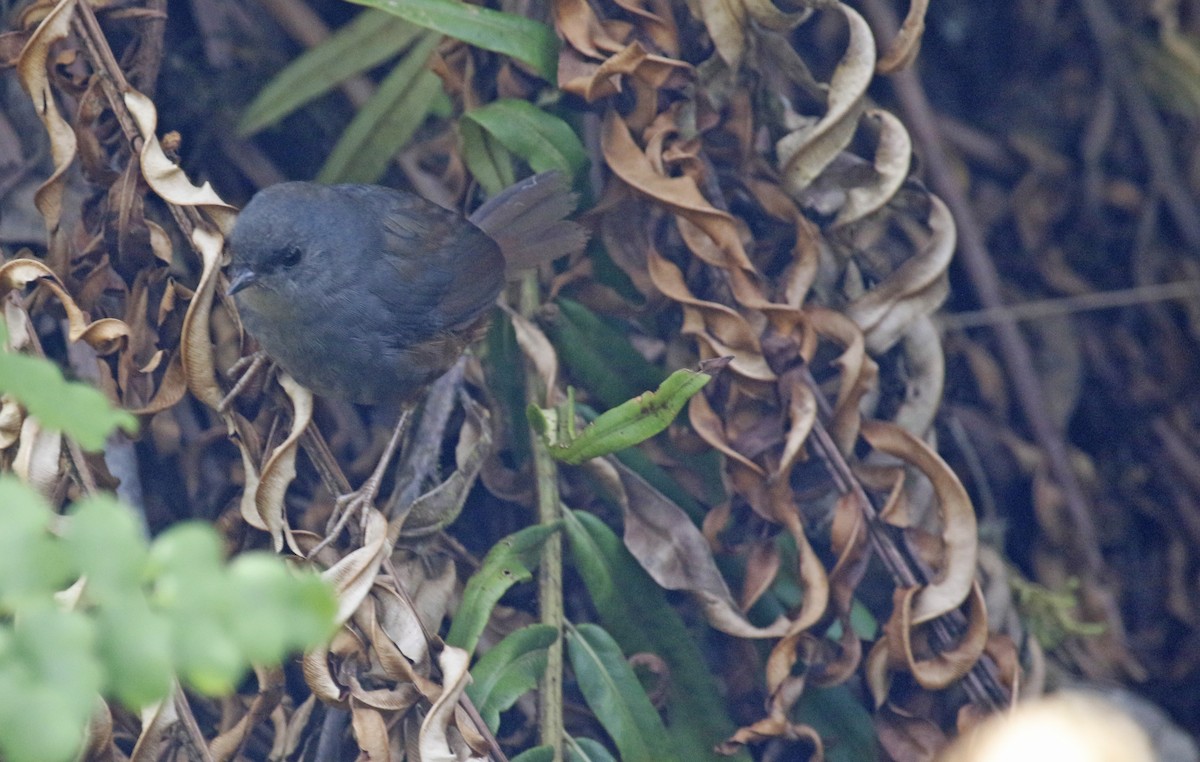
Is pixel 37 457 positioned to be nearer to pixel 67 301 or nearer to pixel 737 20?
pixel 67 301

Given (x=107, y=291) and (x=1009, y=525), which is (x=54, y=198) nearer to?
(x=107, y=291)

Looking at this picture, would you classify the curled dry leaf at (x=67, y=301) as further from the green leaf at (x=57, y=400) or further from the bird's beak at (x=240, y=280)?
the green leaf at (x=57, y=400)

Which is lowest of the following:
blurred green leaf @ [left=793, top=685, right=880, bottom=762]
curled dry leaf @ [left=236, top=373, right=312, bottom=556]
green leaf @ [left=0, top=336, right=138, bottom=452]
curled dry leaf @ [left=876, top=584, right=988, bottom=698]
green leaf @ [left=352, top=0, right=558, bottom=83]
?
blurred green leaf @ [left=793, top=685, right=880, bottom=762]

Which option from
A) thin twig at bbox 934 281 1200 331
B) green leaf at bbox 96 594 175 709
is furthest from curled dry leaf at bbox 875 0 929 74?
green leaf at bbox 96 594 175 709

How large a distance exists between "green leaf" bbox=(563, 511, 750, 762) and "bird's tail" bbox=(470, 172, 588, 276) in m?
0.71

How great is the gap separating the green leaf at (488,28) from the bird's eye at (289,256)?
0.60m

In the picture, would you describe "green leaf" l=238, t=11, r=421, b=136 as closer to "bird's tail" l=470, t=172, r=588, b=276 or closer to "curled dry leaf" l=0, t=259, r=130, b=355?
"bird's tail" l=470, t=172, r=588, b=276

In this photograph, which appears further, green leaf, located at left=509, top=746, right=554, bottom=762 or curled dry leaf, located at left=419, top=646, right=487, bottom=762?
green leaf, located at left=509, top=746, right=554, bottom=762

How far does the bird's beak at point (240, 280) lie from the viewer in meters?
2.53

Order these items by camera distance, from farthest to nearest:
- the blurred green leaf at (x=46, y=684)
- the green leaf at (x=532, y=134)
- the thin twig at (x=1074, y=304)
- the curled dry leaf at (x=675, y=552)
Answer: the thin twig at (x=1074, y=304), the green leaf at (x=532, y=134), the curled dry leaf at (x=675, y=552), the blurred green leaf at (x=46, y=684)

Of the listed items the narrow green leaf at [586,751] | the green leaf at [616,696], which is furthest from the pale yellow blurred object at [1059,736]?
the narrow green leaf at [586,751]

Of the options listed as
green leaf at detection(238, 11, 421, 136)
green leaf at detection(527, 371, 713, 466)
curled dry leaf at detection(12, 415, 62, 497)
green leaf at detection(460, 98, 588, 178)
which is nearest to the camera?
curled dry leaf at detection(12, 415, 62, 497)

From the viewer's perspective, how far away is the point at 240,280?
2559mm

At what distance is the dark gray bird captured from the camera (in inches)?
109
